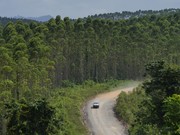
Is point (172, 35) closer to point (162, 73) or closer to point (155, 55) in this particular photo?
point (155, 55)

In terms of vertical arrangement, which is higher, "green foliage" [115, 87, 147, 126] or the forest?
the forest

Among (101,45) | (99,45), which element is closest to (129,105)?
(99,45)

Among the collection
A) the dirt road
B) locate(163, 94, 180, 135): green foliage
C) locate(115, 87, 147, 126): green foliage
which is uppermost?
locate(163, 94, 180, 135): green foliage

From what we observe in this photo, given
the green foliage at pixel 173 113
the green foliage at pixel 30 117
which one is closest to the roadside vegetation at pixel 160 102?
the green foliage at pixel 173 113

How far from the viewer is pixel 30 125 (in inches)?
1284

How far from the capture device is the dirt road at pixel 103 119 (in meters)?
52.4

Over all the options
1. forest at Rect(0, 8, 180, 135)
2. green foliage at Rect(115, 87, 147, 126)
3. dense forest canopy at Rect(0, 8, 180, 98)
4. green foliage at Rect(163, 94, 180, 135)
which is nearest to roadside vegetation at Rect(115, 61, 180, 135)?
green foliage at Rect(163, 94, 180, 135)

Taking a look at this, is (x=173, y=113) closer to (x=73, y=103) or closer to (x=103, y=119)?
(x=103, y=119)

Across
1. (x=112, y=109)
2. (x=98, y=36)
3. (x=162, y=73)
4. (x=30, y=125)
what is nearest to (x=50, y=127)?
(x=30, y=125)

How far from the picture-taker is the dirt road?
172 feet

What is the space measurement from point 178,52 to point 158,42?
5288mm

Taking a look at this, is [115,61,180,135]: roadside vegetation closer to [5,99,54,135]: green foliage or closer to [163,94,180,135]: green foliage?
[163,94,180,135]: green foliage

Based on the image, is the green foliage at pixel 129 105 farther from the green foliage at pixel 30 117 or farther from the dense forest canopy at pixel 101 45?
the green foliage at pixel 30 117

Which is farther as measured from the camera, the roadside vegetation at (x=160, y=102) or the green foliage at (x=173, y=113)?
the roadside vegetation at (x=160, y=102)
